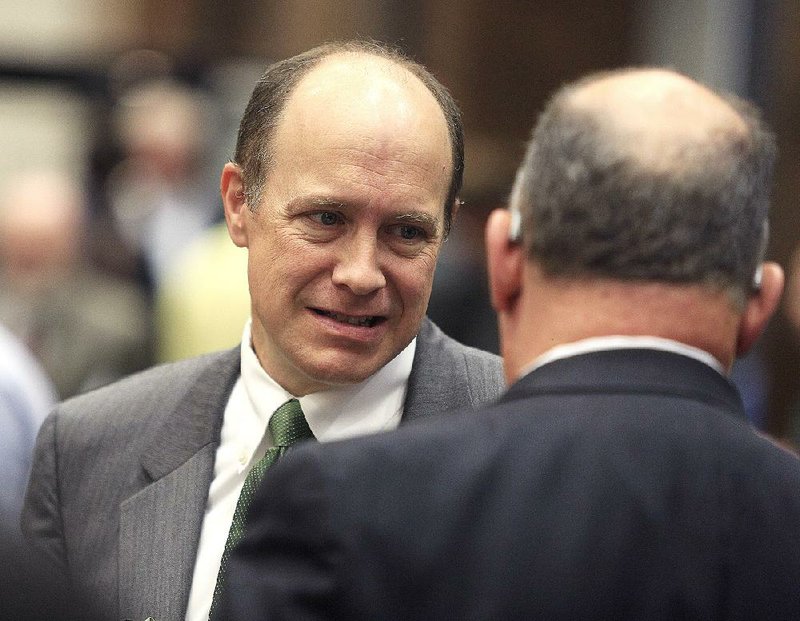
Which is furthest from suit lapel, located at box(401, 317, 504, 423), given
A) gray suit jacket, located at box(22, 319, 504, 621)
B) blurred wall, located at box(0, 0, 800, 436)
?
blurred wall, located at box(0, 0, 800, 436)

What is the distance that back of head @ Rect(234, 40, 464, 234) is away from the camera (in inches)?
107

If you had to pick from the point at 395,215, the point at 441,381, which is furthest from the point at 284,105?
the point at 441,381

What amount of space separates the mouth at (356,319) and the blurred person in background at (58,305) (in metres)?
3.36

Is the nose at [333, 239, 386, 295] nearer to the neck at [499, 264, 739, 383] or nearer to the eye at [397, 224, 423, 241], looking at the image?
the eye at [397, 224, 423, 241]

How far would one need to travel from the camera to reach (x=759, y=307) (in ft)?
6.67

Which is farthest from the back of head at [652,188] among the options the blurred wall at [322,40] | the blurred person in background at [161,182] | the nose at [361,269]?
the blurred wall at [322,40]

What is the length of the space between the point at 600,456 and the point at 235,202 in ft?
3.92

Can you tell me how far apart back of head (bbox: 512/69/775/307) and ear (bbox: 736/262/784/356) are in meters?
0.04

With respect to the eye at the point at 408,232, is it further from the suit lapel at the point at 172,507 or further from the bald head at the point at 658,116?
the bald head at the point at 658,116

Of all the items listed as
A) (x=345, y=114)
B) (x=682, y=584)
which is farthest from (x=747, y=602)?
(x=345, y=114)

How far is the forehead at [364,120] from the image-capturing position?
2.59m

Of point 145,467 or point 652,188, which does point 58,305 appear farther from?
point 652,188

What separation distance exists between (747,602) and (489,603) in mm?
329

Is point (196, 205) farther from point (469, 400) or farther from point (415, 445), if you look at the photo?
point (415, 445)
